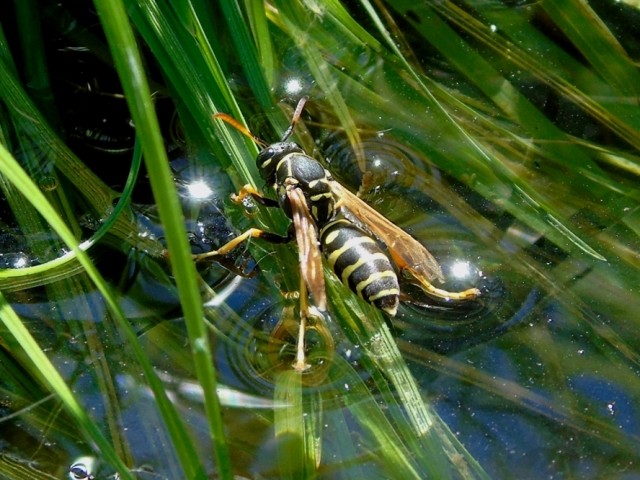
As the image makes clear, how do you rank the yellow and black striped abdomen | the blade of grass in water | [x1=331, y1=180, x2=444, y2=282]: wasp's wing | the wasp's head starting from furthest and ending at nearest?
the wasp's head → [x1=331, y1=180, x2=444, y2=282]: wasp's wing → the yellow and black striped abdomen → the blade of grass in water

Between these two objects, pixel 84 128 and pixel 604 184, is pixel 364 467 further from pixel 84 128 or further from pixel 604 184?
pixel 84 128

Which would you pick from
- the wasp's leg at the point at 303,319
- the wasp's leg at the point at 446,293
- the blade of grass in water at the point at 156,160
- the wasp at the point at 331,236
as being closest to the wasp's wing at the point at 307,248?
the wasp at the point at 331,236

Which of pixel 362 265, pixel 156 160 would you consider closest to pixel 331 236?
pixel 362 265

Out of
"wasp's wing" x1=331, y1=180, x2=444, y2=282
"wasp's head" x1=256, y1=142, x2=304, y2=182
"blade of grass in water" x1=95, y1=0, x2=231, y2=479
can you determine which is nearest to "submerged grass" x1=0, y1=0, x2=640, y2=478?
"wasp's head" x1=256, y1=142, x2=304, y2=182

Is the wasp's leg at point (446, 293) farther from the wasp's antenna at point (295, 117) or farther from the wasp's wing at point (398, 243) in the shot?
the wasp's antenna at point (295, 117)

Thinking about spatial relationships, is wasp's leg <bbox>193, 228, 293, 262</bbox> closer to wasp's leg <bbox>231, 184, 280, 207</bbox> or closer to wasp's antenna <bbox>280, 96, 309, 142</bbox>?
wasp's leg <bbox>231, 184, 280, 207</bbox>

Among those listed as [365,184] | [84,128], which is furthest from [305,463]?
[84,128]
